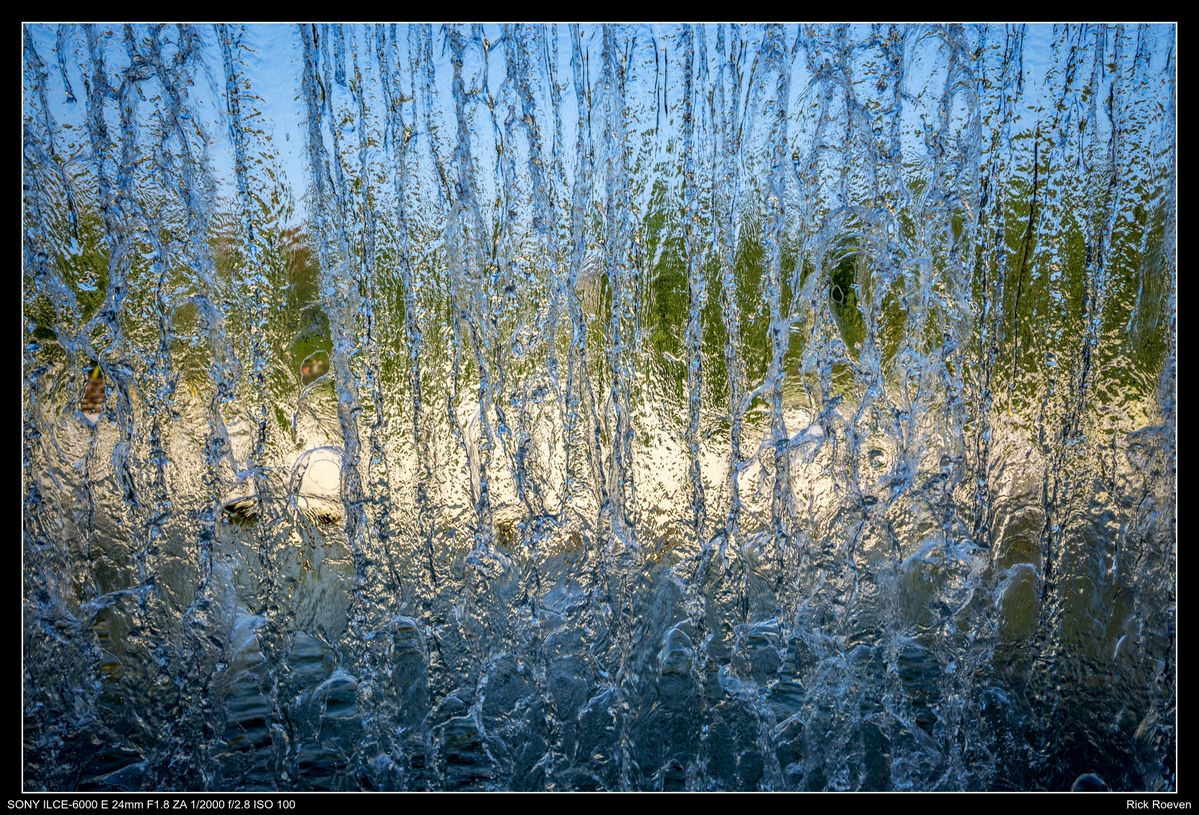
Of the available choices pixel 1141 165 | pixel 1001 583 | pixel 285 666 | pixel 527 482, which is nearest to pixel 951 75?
pixel 1141 165

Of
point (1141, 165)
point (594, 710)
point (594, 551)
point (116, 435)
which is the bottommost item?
point (594, 710)

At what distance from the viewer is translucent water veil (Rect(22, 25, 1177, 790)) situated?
238 centimetres

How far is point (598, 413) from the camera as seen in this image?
2451 millimetres

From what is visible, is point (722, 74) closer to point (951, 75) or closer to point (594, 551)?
point (951, 75)

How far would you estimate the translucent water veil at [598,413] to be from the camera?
238cm

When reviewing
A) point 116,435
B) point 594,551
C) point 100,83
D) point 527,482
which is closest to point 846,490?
point 594,551

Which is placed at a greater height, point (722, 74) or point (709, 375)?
point (722, 74)

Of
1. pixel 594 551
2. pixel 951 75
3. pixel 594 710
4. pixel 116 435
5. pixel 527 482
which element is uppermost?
pixel 951 75

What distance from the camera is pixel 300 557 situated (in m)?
2.46

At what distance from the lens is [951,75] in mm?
2355

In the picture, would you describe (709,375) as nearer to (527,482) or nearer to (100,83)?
(527,482)

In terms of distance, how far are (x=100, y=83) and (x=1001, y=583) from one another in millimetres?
2602

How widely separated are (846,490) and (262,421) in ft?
4.99

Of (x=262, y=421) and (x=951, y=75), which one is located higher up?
(x=951, y=75)
